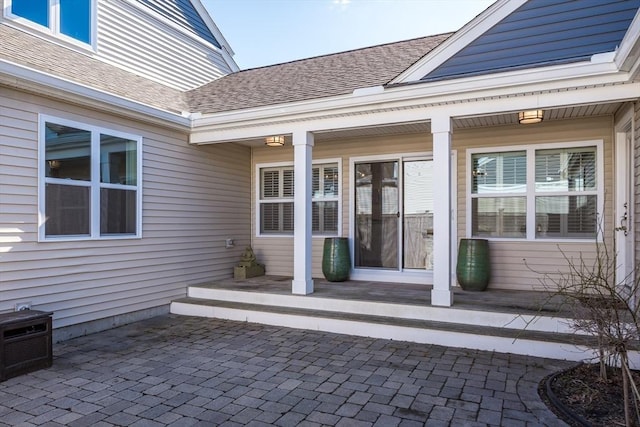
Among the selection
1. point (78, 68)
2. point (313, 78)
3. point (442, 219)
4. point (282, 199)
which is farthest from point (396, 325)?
point (78, 68)

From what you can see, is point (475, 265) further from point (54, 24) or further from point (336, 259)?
point (54, 24)

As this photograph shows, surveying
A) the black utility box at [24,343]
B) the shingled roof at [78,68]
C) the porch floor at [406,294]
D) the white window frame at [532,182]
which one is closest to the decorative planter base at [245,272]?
the porch floor at [406,294]

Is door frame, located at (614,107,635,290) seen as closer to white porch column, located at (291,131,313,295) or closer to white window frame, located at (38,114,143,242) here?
white porch column, located at (291,131,313,295)

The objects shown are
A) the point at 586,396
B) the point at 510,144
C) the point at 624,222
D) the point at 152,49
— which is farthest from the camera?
the point at 152,49

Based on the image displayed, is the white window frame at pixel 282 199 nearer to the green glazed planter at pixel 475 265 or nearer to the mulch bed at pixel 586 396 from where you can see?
the green glazed planter at pixel 475 265

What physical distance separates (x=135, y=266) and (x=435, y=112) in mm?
4135

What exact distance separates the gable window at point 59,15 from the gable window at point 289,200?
3.37 meters

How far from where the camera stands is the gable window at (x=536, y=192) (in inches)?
213

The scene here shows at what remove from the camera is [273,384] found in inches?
132

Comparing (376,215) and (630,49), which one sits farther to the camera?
(376,215)

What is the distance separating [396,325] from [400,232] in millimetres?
2214

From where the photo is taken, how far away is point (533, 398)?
305cm

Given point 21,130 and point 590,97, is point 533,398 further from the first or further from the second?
point 21,130

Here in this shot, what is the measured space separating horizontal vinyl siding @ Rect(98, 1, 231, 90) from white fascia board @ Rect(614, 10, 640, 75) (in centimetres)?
616
